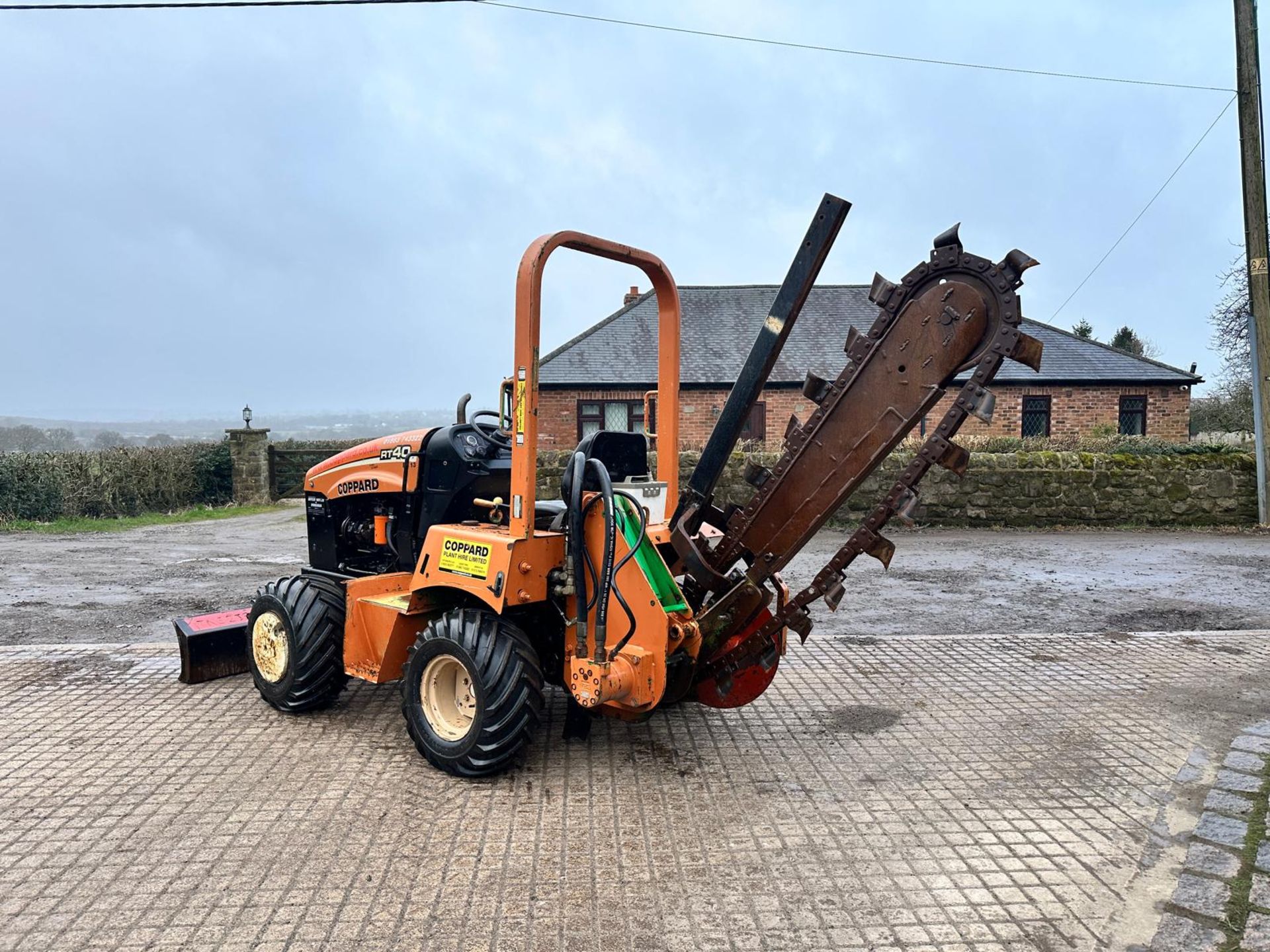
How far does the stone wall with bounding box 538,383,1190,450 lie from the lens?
2281 centimetres

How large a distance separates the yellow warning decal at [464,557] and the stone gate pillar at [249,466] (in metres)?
17.5

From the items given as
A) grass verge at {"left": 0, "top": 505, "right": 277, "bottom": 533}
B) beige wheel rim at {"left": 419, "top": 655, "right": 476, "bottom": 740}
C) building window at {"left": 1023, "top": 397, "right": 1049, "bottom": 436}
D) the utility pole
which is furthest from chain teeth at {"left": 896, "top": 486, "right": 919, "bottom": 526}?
building window at {"left": 1023, "top": 397, "right": 1049, "bottom": 436}

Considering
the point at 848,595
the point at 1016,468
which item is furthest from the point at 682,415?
the point at 848,595

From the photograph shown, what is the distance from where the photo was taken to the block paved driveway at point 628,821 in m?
3.17

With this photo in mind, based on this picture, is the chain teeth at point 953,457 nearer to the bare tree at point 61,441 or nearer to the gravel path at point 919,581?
the gravel path at point 919,581

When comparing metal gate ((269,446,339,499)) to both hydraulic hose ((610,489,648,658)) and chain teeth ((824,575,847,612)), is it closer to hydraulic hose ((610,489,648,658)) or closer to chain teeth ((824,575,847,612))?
hydraulic hose ((610,489,648,658))

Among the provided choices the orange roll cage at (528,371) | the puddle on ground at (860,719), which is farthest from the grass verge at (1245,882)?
the orange roll cage at (528,371)

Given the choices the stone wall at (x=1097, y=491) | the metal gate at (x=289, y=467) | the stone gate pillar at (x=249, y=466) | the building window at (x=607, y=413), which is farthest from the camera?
the building window at (x=607, y=413)

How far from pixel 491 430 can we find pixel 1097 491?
12237 millimetres

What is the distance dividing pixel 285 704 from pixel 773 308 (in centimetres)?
359

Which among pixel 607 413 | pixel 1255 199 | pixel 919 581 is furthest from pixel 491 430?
pixel 607 413

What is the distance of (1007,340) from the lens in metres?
3.28

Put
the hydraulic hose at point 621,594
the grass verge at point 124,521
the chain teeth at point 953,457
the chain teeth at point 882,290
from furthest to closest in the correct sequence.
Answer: the grass verge at point 124,521
the hydraulic hose at point 621,594
the chain teeth at point 882,290
the chain teeth at point 953,457

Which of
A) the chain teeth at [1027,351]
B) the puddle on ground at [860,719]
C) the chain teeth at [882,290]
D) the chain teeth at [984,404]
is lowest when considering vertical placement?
the puddle on ground at [860,719]
